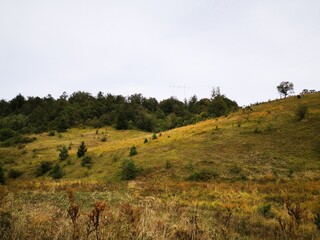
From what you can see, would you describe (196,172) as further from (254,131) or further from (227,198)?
(254,131)

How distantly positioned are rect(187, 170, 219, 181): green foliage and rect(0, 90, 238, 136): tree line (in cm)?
3974

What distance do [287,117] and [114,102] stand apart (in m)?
81.3

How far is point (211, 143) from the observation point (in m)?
32.3

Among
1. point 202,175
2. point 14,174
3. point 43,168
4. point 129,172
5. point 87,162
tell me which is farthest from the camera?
point 43,168

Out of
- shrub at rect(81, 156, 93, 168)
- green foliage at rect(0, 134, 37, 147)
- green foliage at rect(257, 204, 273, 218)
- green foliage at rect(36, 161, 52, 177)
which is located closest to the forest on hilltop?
green foliage at rect(0, 134, 37, 147)

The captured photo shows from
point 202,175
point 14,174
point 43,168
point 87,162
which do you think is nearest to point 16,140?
point 14,174

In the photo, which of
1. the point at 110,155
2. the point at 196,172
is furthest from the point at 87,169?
the point at 196,172

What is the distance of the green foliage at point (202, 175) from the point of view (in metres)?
23.1

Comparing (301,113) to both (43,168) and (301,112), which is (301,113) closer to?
(301,112)

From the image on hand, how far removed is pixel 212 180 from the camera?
22.2 metres

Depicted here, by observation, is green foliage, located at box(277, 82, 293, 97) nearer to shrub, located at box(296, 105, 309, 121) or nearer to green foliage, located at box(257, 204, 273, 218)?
shrub, located at box(296, 105, 309, 121)

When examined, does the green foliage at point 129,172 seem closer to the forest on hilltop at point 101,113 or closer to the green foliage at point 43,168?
the green foliage at point 43,168

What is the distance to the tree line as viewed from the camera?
243 feet

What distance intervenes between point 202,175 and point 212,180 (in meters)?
1.39
